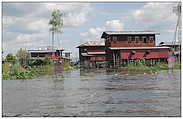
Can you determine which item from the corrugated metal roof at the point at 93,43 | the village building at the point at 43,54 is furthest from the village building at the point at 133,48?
the village building at the point at 43,54

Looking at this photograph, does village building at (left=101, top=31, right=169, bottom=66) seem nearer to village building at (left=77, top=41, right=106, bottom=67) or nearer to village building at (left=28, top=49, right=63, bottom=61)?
village building at (left=77, top=41, right=106, bottom=67)

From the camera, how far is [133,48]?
4059 cm

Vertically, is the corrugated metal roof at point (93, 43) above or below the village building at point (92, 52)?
above

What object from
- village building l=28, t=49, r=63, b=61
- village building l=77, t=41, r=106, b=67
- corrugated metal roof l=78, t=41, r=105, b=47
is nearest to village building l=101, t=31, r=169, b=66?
village building l=77, t=41, r=106, b=67

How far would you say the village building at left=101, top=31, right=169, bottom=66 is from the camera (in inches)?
1583

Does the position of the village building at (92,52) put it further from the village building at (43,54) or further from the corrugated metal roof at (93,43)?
the village building at (43,54)

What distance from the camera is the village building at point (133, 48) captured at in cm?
4022

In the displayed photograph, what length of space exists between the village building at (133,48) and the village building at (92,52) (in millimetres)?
11602

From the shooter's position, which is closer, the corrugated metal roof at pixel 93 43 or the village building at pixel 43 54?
the corrugated metal roof at pixel 93 43

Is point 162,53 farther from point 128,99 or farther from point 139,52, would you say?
point 128,99

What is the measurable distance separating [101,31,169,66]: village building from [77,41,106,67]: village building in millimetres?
11602

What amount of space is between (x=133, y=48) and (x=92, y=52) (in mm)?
17396

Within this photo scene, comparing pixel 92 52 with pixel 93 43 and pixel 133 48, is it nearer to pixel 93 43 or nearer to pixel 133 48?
pixel 93 43

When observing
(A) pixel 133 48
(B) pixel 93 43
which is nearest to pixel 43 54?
(B) pixel 93 43
